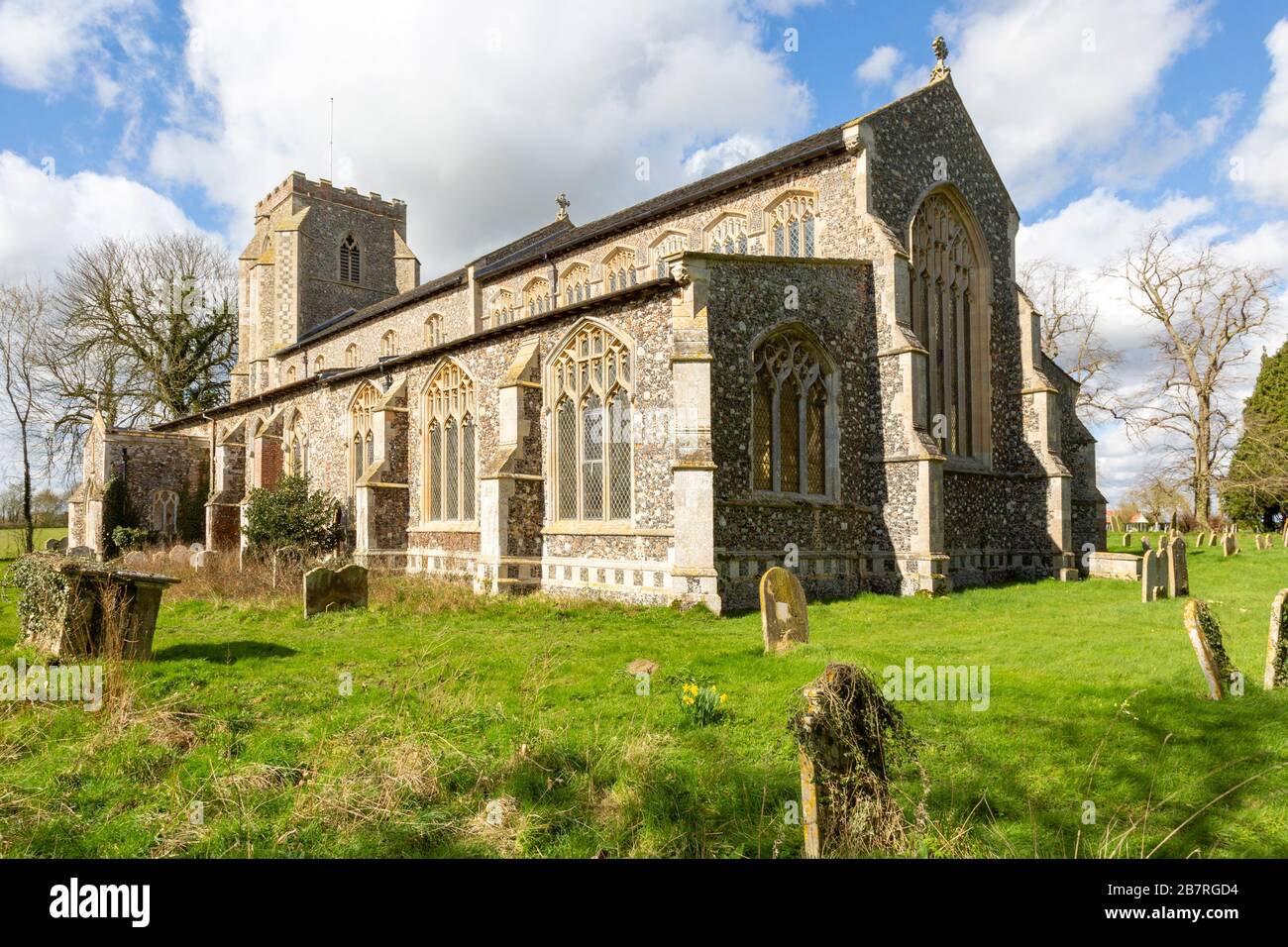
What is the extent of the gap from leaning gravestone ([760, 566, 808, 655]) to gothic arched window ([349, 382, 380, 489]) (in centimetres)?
1536

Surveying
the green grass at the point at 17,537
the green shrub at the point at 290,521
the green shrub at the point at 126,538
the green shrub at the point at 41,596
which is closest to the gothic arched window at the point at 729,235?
the green shrub at the point at 290,521

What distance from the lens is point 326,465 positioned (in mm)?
22984

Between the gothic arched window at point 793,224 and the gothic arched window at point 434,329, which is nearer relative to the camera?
the gothic arched window at point 793,224

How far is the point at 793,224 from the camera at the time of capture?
16.7 m

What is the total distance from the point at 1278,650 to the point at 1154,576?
290 inches

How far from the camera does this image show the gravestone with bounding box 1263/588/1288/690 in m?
6.88

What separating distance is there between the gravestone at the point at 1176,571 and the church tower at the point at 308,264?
33.4 metres

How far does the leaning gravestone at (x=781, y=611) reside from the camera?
859cm

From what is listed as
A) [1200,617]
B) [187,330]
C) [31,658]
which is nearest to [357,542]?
[31,658]

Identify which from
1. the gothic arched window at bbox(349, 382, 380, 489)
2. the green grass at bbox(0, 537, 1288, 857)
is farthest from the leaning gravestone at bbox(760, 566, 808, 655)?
the gothic arched window at bbox(349, 382, 380, 489)

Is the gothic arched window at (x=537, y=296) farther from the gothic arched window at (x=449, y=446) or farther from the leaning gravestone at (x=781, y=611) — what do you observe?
the leaning gravestone at (x=781, y=611)

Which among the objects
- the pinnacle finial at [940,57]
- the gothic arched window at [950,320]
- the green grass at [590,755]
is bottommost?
the green grass at [590,755]
